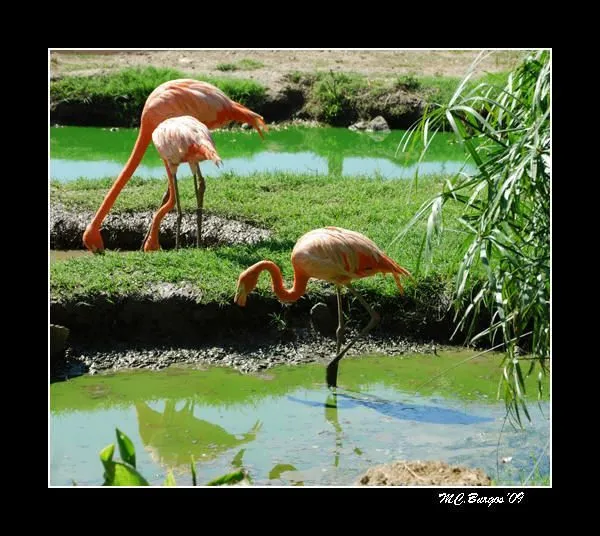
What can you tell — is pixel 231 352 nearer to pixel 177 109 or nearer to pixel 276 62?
pixel 177 109

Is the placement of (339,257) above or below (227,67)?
below

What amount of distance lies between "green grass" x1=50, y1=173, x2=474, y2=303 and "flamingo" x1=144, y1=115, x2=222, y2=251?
35 cm

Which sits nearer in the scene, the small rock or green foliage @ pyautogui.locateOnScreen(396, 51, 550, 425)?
green foliage @ pyautogui.locateOnScreen(396, 51, 550, 425)

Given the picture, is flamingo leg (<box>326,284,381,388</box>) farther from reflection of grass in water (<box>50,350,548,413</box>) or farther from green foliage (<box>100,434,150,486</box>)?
green foliage (<box>100,434,150,486</box>)

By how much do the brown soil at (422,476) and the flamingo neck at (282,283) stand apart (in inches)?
84.9

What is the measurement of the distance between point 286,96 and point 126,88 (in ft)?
7.51

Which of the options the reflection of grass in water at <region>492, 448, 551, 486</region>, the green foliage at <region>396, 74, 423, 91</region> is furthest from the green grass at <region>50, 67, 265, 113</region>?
the reflection of grass in water at <region>492, 448, 551, 486</region>

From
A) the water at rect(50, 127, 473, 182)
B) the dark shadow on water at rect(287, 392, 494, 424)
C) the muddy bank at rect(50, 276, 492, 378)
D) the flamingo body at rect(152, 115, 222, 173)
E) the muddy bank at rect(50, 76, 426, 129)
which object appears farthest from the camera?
the muddy bank at rect(50, 76, 426, 129)

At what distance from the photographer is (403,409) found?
6.28m

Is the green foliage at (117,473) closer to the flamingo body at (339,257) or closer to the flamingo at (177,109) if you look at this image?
the flamingo body at (339,257)

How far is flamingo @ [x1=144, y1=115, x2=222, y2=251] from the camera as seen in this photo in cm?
780

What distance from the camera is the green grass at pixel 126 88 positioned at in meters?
13.9

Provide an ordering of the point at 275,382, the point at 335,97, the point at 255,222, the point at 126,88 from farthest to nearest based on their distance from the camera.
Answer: the point at 335,97 < the point at 126,88 < the point at 255,222 < the point at 275,382

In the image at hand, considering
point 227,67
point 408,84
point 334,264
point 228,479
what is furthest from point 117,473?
point 227,67
